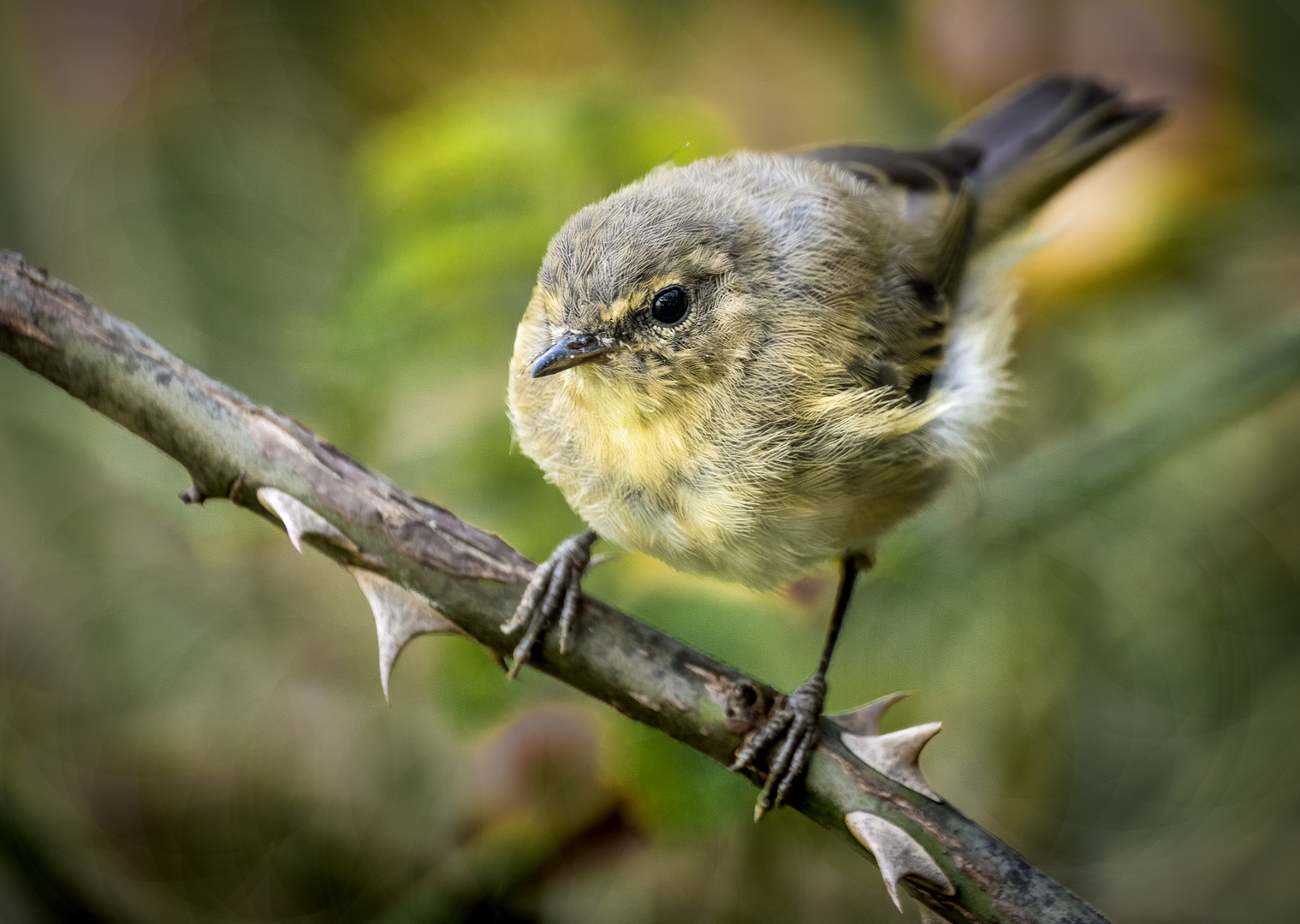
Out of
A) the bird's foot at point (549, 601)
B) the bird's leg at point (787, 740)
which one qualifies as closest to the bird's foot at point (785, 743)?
the bird's leg at point (787, 740)

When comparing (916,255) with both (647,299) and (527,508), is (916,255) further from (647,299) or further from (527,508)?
(527,508)

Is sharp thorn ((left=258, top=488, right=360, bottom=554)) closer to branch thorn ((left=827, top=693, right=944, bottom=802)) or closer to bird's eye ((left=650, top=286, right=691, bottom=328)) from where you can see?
bird's eye ((left=650, top=286, right=691, bottom=328))

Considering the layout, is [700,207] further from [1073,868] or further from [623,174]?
[1073,868]

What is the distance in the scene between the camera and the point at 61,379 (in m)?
0.82

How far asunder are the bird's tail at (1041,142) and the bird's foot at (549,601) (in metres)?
1.03

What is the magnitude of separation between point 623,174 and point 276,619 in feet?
3.43

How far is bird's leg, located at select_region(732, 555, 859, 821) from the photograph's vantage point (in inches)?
38.0

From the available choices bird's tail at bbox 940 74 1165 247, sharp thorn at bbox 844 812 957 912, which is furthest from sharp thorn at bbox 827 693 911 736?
bird's tail at bbox 940 74 1165 247

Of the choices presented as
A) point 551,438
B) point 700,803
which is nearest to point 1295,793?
point 700,803

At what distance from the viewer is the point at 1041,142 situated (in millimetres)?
1721

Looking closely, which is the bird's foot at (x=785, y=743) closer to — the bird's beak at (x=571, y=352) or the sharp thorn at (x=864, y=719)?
the sharp thorn at (x=864, y=719)

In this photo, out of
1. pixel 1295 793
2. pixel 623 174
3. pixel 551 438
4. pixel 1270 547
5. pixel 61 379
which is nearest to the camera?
pixel 61 379

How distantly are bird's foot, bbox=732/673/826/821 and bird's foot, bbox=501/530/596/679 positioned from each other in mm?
232

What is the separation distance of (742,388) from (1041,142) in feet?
3.23
